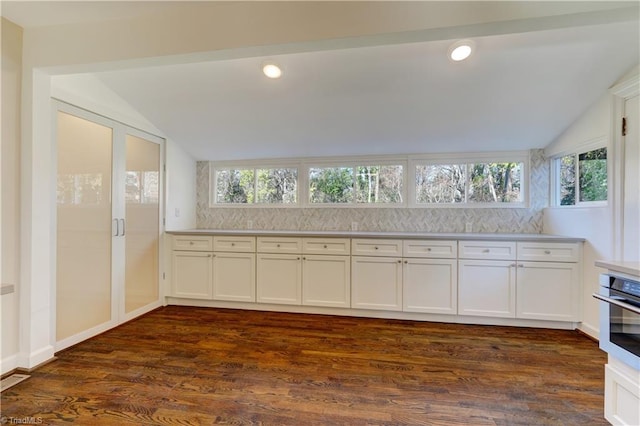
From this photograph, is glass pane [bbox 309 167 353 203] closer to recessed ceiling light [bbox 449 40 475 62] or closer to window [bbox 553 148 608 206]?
recessed ceiling light [bbox 449 40 475 62]

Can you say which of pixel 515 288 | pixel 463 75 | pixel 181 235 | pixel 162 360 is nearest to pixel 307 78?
pixel 463 75

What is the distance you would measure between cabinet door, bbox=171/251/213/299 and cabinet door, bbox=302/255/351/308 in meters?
1.17

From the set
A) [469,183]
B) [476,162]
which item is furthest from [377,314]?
[476,162]

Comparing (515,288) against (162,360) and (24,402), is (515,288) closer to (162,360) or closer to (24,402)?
(162,360)

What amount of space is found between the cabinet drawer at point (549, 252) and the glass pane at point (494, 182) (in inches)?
32.7

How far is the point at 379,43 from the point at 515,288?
8.66 feet

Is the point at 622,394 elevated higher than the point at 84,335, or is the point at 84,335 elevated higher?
the point at 622,394

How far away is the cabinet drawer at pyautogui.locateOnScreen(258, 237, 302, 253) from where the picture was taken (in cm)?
347

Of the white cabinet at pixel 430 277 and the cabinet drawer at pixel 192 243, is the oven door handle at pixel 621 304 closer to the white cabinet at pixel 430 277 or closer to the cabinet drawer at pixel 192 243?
the white cabinet at pixel 430 277

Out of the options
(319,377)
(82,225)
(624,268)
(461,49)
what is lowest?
(319,377)

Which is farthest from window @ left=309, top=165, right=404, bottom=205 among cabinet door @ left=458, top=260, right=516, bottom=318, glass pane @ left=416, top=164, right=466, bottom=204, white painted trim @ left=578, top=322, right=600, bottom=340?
white painted trim @ left=578, top=322, right=600, bottom=340

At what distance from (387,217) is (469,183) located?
1072mm

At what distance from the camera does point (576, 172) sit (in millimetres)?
3105

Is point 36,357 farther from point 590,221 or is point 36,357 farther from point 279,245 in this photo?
point 590,221
